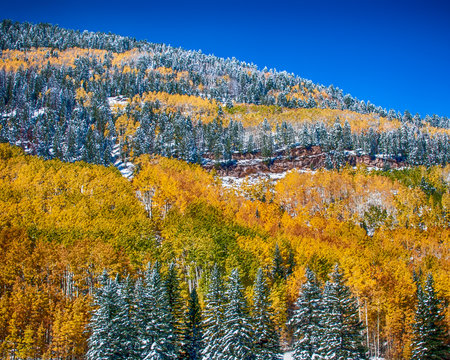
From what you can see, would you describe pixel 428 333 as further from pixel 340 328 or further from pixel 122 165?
pixel 122 165

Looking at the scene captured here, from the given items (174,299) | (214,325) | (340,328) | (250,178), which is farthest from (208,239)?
(250,178)

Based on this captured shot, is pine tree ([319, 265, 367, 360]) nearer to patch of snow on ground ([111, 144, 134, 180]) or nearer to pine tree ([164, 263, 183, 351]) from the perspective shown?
pine tree ([164, 263, 183, 351])

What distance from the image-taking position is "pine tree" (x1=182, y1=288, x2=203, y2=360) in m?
34.0

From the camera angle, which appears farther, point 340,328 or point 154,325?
point 154,325

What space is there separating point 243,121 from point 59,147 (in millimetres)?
90352

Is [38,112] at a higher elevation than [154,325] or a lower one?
higher

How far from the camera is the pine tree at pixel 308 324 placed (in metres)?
32.2

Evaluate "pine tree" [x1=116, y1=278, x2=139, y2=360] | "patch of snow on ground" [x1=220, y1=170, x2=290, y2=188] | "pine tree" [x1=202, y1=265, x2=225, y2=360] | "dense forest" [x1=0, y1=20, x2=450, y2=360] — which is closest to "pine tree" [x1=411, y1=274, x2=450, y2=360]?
"dense forest" [x1=0, y1=20, x2=450, y2=360]

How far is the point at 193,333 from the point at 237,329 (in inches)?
238

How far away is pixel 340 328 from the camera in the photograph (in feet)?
99.5

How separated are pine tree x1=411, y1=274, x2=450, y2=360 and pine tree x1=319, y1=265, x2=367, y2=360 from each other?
449 inches

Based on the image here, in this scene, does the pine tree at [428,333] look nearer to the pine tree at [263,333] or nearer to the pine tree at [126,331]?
the pine tree at [263,333]

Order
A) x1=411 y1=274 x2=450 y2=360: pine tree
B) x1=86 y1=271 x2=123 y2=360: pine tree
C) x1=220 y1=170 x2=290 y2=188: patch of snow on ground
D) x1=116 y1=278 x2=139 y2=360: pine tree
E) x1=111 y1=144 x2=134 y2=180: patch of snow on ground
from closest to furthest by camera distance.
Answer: x1=86 y1=271 x2=123 y2=360: pine tree < x1=116 y1=278 x2=139 y2=360: pine tree < x1=411 y1=274 x2=450 y2=360: pine tree < x1=111 y1=144 x2=134 y2=180: patch of snow on ground < x1=220 y1=170 x2=290 y2=188: patch of snow on ground

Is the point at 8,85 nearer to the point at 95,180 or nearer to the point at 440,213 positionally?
the point at 95,180
